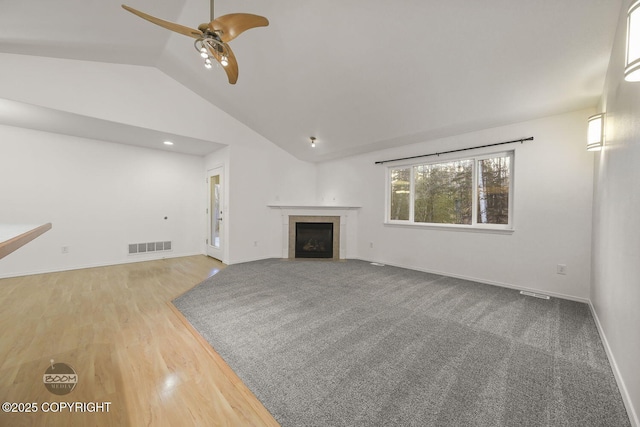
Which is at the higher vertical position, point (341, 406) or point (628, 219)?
point (628, 219)

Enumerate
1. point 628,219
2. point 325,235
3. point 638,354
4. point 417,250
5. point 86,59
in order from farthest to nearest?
point 325,235
point 417,250
point 86,59
point 628,219
point 638,354

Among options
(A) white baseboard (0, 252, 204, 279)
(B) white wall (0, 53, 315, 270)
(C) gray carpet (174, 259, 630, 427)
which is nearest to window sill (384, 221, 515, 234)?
(C) gray carpet (174, 259, 630, 427)

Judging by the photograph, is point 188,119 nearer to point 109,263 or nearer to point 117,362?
point 109,263

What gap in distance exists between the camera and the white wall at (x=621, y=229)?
1364mm

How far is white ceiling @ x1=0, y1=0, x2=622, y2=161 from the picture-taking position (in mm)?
2146

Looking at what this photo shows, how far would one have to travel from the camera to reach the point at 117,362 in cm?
171

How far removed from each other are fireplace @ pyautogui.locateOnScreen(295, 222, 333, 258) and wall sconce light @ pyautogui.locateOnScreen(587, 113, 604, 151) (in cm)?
414

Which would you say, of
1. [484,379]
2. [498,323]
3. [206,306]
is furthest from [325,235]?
[484,379]

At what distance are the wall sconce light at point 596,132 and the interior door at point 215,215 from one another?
559 cm

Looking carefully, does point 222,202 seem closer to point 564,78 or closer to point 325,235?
point 325,235

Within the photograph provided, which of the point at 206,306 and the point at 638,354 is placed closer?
the point at 638,354

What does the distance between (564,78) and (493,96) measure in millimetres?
618

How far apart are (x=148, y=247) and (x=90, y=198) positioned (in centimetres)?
135

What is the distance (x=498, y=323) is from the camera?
2.36 meters
